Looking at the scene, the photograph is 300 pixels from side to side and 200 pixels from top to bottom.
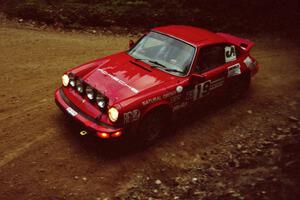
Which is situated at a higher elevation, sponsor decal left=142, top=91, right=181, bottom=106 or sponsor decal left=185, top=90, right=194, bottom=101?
sponsor decal left=142, top=91, right=181, bottom=106

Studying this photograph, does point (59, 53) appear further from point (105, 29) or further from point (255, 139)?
point (255, 139)

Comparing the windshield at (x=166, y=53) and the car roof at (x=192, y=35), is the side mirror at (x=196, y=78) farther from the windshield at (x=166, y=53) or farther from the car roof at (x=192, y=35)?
the car roof at (x=192, y=35)

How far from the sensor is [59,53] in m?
9.24

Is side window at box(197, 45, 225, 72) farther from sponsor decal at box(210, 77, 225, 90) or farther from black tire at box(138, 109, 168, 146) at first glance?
black tire at box(138, 109, 168, 146)

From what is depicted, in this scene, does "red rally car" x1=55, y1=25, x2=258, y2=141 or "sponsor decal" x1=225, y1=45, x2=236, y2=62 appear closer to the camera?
"red rally car" x1=55, y1=25, x2=258, y2=141

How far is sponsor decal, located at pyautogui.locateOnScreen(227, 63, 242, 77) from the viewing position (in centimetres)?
690

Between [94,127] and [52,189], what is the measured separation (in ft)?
3.46

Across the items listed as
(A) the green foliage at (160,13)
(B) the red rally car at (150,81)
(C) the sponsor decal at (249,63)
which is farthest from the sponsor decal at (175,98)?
(A) the green foliage at (160,13)

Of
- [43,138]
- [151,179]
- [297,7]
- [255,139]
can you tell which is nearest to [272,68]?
[255,139]

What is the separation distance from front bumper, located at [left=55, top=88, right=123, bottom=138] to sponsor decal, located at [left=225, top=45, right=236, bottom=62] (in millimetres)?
2895

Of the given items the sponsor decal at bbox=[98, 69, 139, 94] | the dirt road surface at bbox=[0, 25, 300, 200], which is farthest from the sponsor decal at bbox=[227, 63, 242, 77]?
the sponsor decal at bbox=[98, 69, 139, 94]

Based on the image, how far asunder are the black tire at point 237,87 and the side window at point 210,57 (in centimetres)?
69

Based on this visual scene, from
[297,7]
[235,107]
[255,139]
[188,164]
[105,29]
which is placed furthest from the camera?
[297,7]

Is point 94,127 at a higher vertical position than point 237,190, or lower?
higher
